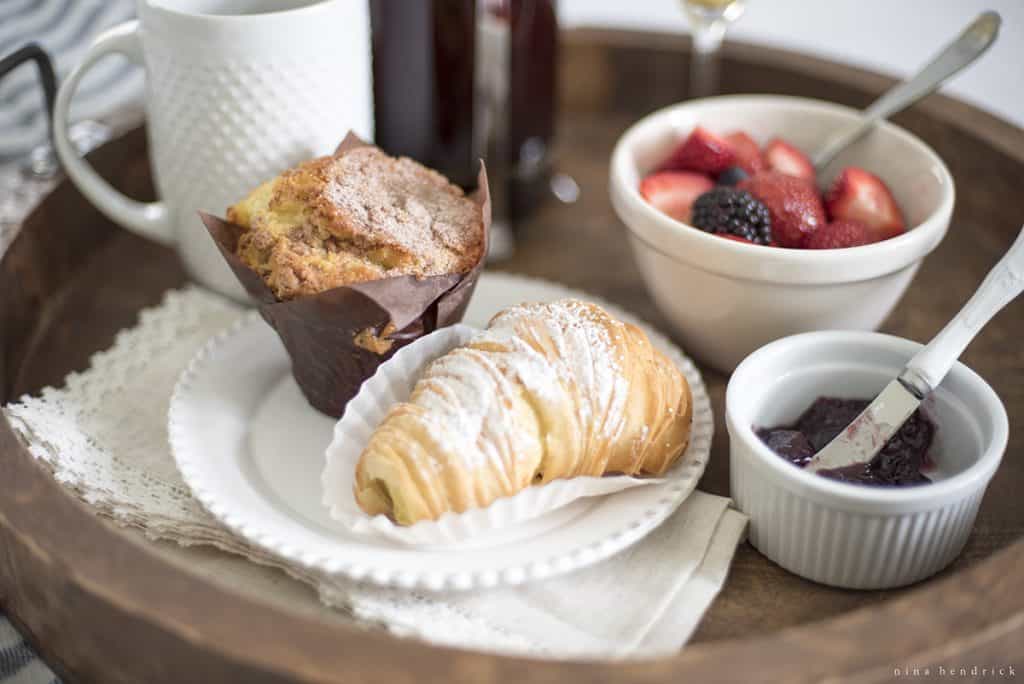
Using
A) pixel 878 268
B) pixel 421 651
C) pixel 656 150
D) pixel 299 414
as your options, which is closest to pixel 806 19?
pixel 656 150

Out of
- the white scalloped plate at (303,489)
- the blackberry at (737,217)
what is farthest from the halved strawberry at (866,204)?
the white scalloped plate at (303,489)

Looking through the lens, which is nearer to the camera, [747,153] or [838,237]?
[838,237]

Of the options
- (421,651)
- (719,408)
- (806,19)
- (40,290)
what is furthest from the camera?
(806,19)

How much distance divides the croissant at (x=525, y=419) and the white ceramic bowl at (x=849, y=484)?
0.08 metres

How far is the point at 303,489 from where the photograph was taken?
38.3 inches

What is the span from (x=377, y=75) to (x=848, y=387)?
686mm

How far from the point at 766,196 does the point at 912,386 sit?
0.29 meters

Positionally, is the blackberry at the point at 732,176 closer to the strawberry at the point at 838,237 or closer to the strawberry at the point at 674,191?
the strawberry at the point at 674,191

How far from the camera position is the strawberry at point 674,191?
1170 millimetres

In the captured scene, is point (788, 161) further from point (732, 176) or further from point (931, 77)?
point (931, 77)

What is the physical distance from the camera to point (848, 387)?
1.00m

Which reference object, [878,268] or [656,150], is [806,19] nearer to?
[656,150]

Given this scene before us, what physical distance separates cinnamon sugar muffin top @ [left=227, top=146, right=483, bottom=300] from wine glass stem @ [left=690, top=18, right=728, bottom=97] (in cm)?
55

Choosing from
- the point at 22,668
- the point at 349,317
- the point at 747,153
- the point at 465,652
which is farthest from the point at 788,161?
the point at 22,668
